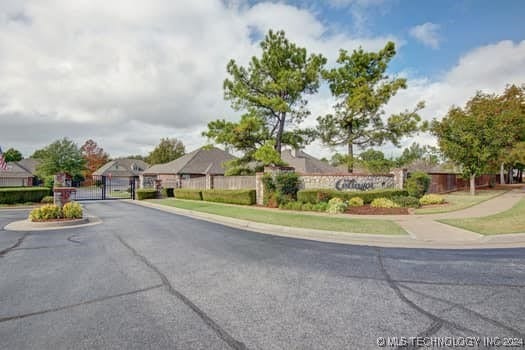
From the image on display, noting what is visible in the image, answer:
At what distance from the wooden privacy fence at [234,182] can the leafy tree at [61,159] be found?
24700mm

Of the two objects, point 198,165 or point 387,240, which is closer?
point 387,240

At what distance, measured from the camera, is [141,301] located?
3.92 meters

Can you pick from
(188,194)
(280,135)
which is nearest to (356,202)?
(280,135)

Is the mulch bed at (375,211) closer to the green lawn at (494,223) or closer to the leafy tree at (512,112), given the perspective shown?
the green lawn at (494,223)

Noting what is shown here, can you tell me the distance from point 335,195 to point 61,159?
3828cm

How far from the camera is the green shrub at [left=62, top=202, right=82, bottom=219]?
11.6m

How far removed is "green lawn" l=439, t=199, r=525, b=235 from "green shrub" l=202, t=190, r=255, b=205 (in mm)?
11415

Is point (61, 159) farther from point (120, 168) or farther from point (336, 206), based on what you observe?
point (336, 206)

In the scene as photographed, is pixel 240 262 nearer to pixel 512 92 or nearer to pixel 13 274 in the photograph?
pixel 13 274

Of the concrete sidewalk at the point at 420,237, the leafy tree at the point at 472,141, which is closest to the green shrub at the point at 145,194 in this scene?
the concrete sidewalk at the point at 420,237

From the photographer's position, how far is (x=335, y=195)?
620 inches

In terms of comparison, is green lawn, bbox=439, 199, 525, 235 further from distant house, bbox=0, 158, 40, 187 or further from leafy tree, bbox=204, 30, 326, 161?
distant house, bbox=0, 158, 40, 187

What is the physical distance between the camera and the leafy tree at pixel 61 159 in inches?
1378

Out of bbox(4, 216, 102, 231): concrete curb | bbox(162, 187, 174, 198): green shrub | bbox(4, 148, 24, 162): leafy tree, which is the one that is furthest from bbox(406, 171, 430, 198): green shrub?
bbox(4, 148, 24, 162): leafy tree
